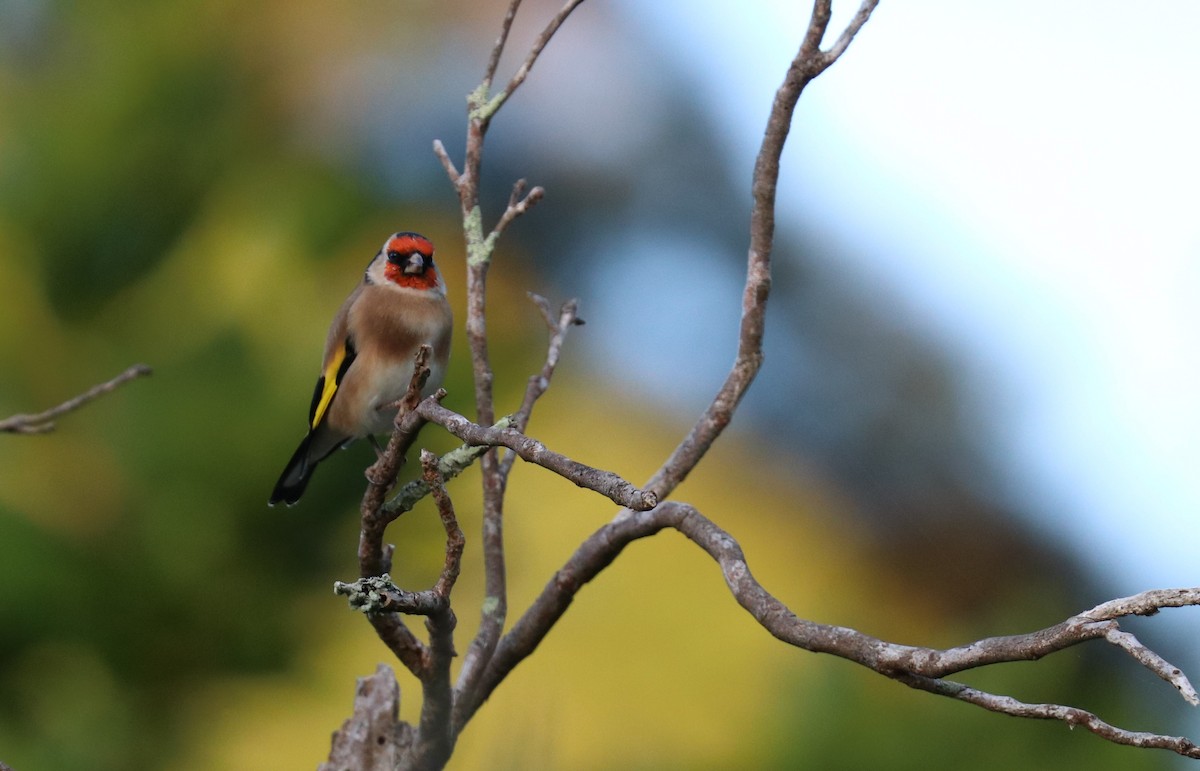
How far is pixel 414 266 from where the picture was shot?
2.77 meters

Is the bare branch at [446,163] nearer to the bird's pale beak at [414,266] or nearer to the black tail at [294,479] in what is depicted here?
the bird's pale beak at [414,266]

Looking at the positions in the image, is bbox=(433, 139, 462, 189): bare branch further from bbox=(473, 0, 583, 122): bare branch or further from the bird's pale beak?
the bird's pale beak

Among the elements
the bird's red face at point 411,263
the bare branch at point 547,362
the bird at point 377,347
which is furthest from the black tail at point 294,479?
the bare branch at point 547,362

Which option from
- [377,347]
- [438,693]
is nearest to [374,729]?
[438,693]

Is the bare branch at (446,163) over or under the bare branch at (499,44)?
under

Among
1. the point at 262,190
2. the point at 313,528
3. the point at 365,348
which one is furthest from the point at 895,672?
the point at 262,190

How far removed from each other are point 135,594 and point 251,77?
8.63 feet

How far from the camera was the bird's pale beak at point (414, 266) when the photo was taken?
9.11 ft

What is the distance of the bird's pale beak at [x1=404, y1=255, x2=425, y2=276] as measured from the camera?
2.78 m

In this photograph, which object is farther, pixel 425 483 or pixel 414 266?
pixel 414 266

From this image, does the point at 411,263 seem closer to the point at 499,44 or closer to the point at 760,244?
the point at 499,44

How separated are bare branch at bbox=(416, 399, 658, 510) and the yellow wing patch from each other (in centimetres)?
130

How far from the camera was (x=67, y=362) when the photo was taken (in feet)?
14.7

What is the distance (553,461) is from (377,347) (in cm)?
154
